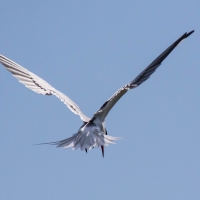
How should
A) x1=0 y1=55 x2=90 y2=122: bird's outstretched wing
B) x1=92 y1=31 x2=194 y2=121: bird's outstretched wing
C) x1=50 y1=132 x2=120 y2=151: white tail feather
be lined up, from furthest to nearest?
1. x1=0 y1=55 x2=90 y2=122: bird's outstretched wing
2. x1=92 y1=31 x2=194 y2=121: bird's outstretched wing
3. x1=50 y1=132 x2=120 y2=151: white tail feather

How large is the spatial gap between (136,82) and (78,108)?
165 centimetres

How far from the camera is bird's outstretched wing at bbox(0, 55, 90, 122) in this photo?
542 inches

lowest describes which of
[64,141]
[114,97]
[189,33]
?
[64,141]

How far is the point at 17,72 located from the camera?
45.8 ft

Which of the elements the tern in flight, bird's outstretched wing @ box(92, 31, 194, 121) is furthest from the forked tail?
bird's outstretched wing @ box(92, 31, 194, 121)

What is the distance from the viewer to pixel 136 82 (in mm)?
13172

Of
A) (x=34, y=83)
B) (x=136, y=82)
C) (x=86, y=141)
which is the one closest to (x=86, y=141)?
(x=86, y=141)

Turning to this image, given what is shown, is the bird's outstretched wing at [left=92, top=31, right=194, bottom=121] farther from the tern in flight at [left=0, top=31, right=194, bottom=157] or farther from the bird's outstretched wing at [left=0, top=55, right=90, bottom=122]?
the bird's outstretched wing at [left=0, top=55, right=90, bottom=122]

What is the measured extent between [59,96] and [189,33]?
3.32 metres

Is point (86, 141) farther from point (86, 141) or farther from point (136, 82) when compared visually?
point (136, 82)

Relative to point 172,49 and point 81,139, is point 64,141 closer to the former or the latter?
point 81,139

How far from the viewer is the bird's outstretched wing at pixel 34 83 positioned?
13.8 metres

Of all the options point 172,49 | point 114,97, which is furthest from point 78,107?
point 172,49

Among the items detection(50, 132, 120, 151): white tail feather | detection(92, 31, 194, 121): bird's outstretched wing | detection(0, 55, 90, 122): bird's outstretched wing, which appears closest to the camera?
detection(50, 132, 120, 151): white tail feather
